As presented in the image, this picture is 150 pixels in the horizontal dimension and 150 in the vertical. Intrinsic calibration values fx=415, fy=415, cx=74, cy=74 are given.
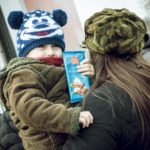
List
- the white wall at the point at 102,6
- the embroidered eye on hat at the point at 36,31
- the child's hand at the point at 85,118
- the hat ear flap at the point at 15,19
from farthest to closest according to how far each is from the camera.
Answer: the white wall at the point at 102,6 < the hat ear flap at the point at 15,19 < the embroidered eye on hat at the point at 36,31 < the child's hand at the point at 85,118

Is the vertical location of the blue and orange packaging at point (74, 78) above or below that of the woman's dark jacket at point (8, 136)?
above

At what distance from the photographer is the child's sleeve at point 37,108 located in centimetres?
131

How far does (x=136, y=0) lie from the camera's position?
2.73 metres

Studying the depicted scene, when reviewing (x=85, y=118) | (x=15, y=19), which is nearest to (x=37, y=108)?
(x=85, y=118)

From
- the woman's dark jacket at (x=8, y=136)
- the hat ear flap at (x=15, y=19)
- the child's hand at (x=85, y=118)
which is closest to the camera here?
the child's hand at (x=85, y=118)

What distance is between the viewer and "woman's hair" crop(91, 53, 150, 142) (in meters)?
1.32

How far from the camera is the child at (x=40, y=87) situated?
133cm

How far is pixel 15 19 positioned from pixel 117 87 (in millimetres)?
632

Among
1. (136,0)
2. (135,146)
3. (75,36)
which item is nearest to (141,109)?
(135,146)

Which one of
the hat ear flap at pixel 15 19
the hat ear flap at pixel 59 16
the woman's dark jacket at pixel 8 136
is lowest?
the woman's dark jacket at pixel 8 136

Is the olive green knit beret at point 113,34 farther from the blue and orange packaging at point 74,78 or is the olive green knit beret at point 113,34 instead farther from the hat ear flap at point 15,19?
the hat ear flap at point 15,19

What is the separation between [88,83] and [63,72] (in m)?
0.10

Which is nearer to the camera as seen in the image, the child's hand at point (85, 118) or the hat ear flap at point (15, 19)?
the child's hand at point (85, 118)

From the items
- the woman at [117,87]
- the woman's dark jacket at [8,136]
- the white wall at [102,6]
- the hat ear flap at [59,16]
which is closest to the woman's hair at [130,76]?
the woman at [117,87]
